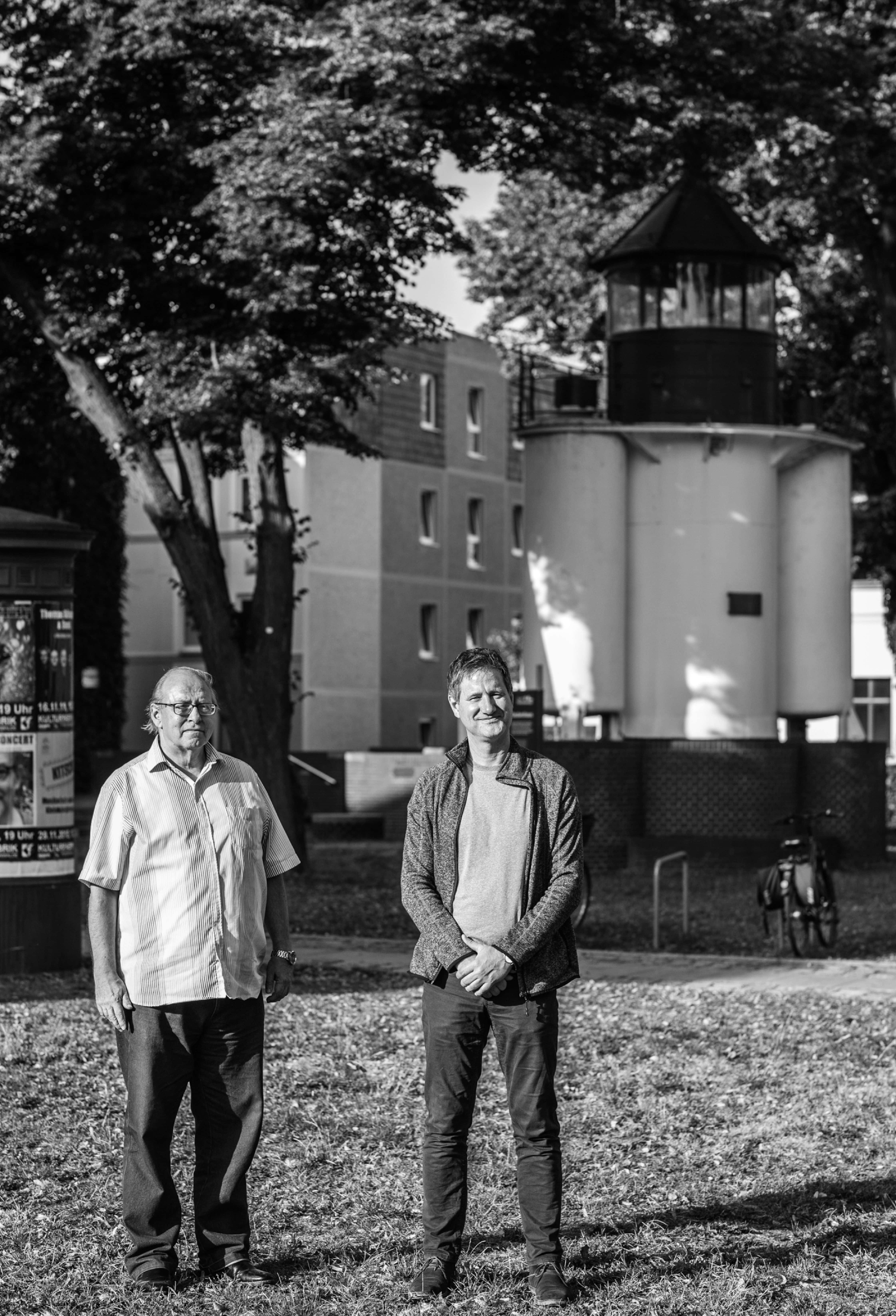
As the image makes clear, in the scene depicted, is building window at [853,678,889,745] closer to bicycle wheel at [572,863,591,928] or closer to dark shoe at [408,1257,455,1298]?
bicycle wheel at [572,863,591,928]

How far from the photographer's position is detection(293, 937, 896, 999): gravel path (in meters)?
13.7

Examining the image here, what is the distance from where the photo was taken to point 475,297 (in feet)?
110

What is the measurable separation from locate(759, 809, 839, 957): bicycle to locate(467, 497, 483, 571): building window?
135 feet

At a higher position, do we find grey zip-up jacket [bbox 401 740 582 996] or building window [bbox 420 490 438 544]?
→ building window [bbox 420 490 438 544]

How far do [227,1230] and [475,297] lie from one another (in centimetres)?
2810

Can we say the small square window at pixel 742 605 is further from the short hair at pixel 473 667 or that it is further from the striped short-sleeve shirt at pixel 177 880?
the striped short-sleeve shirt at pixel 177 880

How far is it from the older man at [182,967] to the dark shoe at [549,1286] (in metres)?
0.86

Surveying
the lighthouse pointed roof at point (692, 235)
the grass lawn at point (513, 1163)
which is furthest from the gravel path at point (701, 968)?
the lighthouse pointed roof at point (692, 235)

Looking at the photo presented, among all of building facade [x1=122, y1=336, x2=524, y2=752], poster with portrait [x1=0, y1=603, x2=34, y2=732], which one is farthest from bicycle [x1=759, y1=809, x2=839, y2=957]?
building facade [x1=122, y1=336, x2=524, y2=752]

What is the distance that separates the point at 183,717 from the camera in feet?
20.8

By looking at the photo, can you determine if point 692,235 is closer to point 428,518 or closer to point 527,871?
point 527,871

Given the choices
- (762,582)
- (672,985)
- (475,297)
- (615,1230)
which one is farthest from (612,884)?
(615,1230)

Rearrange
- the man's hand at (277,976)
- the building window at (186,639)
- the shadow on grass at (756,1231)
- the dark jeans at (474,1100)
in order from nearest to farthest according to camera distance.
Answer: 1. the dark jeans at (474,1100)
2. the man's hand at (277,976)
3. the shadow on grass at (756,1231)
4. the building window at (186,639)

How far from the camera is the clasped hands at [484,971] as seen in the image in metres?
6.04
